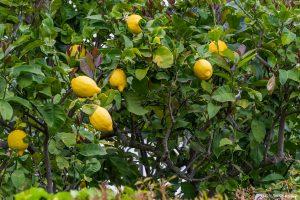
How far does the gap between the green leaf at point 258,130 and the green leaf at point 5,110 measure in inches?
43.4

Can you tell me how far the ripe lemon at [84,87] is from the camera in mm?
2111

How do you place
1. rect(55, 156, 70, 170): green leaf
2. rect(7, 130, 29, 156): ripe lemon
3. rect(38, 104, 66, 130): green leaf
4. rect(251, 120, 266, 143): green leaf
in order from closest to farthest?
1. rect(38, 104, 66, 130): green leaf
2. rect(7, 130, 29, 156): ripe lemon
3. rect(55, 156, 70, 170): green leaf
4. rect(251, 120, 266, 143): green leaf

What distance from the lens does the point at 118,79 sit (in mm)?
2404

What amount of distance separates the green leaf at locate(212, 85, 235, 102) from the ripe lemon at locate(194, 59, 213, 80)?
83 millimetres

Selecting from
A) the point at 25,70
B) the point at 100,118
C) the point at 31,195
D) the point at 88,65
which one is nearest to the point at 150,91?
the point at 88,65

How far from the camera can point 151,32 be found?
2416 millimetres

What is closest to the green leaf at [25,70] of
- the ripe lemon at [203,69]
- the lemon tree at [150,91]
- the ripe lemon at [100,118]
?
the lemon tree at [150,91]

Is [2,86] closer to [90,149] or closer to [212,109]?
[90,149]

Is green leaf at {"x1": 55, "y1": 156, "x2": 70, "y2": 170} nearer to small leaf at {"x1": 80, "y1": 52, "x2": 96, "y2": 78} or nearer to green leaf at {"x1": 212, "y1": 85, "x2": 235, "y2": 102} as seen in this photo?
small leaf at {"x1": 80, "y1": 52, "x2": 96, "y2": 78}

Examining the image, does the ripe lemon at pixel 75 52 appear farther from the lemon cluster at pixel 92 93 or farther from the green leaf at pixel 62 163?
the green leaf at pixel 62 163

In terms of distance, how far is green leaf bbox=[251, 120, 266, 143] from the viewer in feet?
9.11

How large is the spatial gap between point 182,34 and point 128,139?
1.84 feet

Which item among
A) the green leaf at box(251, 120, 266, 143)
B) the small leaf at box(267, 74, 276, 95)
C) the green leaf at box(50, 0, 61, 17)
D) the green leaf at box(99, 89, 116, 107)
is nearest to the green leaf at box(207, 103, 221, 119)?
the small leaf at box(267, 74, 276, 95)

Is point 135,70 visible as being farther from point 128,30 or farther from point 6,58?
point 6,58
